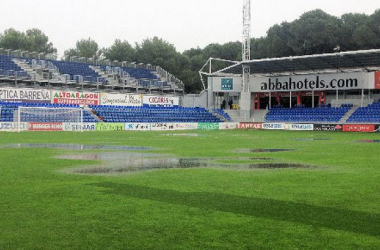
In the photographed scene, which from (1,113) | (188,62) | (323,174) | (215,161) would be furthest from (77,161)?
(188,62)

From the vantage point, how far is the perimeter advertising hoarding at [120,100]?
67.7 meters

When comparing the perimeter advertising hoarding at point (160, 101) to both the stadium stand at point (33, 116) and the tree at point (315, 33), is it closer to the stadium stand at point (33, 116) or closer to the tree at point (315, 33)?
the stadium stand at point (33, 116)

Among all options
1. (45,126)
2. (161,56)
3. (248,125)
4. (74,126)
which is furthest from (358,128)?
(161,56)

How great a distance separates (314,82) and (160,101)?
78.6 feet

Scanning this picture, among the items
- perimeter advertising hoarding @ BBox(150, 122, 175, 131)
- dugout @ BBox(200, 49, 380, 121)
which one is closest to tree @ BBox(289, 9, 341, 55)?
dugout @ BBox(200, 49, 380, 121)

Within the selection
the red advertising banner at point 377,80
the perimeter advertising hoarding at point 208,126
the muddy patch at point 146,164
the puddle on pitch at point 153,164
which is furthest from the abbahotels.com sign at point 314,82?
the muddy patch at point 146,164

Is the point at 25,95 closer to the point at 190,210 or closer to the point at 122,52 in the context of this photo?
the point at 122,52

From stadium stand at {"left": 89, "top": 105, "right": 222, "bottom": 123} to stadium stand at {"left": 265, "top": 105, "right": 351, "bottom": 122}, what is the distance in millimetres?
8745

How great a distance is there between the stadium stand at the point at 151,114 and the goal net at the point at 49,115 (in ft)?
18.1

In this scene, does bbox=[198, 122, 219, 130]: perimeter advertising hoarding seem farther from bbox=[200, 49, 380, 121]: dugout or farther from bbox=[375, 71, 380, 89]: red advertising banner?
bbox=[375, 71, 380, 89]: red advertising banner

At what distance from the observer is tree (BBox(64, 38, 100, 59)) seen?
411 feet

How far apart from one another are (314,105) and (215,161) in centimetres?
5751

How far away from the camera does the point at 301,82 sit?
233 feet

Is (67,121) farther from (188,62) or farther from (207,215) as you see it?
(188,62)
